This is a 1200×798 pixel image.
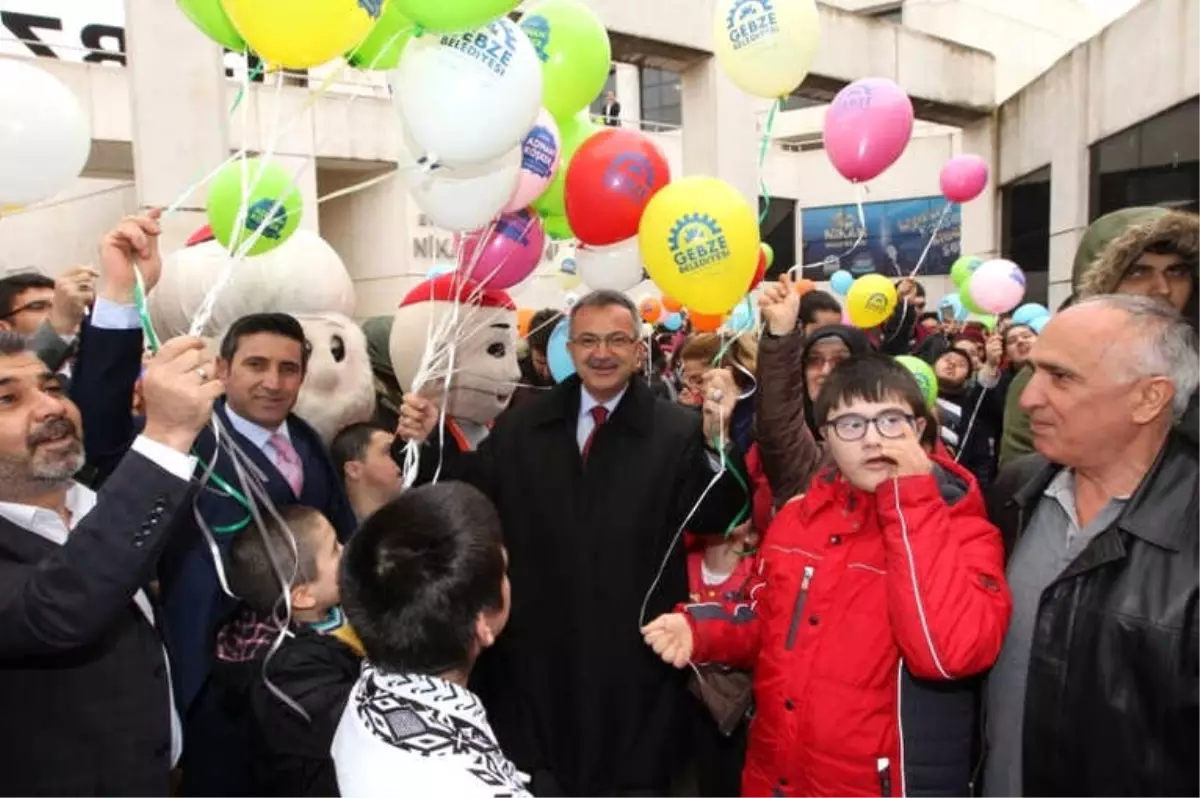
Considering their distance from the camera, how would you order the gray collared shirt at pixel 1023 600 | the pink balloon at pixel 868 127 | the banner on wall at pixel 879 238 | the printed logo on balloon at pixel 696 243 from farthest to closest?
the banner on wall at pixel 879 238 < the pink balloon at pixel 868 127 < the printed logo on balloon at pixel 696 243 < the gray collared shirt at pixel 1023 600

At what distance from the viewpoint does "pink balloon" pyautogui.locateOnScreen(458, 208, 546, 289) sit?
128 inches

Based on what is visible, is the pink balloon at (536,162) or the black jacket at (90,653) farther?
the pink balloon at (536,162)

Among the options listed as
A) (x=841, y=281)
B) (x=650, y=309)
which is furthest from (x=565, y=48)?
(x=841, y=281)

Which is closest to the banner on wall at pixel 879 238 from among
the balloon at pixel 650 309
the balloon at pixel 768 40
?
the balloon at pixel 650 309

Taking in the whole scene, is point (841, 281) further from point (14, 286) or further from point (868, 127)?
point (14, 286)

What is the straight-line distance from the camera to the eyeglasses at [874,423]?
1.89 meters

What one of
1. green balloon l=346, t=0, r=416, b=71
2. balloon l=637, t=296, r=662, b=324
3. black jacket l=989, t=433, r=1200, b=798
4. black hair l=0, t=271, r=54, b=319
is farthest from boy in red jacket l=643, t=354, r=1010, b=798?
balloon l=637, t=296, r=662, b=324

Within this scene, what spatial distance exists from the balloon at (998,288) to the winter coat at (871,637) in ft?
17.5

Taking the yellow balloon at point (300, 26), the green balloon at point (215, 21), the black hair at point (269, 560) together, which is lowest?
the black hair at point (269, 560)

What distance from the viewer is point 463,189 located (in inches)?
107

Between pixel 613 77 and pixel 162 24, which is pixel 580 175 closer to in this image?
pixel 162 24

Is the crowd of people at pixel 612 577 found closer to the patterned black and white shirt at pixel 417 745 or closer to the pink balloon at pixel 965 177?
the patterned black and white shirt at pixel 417 745

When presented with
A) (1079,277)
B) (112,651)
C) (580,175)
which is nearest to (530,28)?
(580,175)

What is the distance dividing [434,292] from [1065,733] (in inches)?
106
